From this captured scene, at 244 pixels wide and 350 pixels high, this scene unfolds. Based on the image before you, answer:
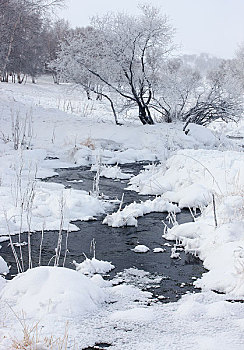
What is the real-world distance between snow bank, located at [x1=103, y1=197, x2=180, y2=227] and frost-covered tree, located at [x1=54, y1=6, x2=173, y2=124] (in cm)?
1132

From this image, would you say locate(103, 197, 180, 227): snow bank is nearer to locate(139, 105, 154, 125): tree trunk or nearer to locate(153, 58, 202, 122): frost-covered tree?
locate(153, 58, 202, 122): frost-covered tree

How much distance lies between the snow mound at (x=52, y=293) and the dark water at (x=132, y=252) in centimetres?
82

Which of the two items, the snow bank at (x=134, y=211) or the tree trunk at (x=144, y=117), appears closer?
the snow bank at (x=134, y=211)

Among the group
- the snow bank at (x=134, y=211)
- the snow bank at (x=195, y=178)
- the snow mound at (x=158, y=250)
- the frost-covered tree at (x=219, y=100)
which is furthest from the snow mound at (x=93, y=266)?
the frost-covered tree at (x=219, y=100)

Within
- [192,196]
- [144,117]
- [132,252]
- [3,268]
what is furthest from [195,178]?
[144,117]

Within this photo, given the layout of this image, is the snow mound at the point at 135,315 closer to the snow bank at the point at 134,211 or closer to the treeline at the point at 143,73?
the snow bank at the point at 134,211

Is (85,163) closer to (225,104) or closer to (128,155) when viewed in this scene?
(128,155)

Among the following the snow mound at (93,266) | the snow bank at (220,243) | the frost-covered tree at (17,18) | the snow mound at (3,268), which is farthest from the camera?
the frost-covered tree at (17,18)

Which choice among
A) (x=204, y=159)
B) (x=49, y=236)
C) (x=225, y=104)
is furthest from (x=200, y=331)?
(x=225, y=104)

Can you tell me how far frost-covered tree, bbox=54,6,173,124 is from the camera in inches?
736

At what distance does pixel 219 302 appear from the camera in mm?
3949

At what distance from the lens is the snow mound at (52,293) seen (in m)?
3.69

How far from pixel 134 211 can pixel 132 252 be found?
65.8 inches

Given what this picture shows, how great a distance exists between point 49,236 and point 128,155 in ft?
28.2
